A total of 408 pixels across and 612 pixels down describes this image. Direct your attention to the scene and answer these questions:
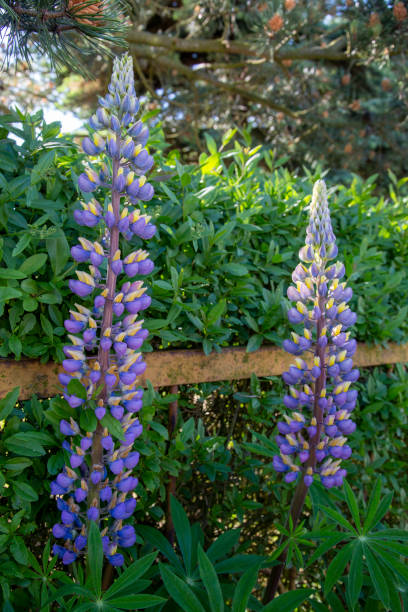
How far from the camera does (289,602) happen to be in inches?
52.7

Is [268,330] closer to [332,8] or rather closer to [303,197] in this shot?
[303,197]

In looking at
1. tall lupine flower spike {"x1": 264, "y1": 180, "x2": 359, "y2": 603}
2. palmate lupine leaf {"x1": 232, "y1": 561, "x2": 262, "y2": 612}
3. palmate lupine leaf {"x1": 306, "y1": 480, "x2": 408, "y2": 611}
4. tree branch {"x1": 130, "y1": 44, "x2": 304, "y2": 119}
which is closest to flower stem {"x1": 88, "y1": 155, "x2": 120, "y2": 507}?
palmate lupine leaf {"x1": 232, "y1": 561, "x2": 262, "y2": 612}

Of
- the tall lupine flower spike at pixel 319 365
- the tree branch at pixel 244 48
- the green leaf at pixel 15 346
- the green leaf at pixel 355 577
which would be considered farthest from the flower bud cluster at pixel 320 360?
the tree branch at pixel 244 48

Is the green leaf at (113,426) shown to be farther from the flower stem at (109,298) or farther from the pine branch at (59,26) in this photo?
the pine branch at (59,26)

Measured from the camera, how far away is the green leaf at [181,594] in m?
1.30

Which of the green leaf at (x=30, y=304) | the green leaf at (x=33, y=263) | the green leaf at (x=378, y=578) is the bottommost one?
the green leaf at (x=378, y=578)

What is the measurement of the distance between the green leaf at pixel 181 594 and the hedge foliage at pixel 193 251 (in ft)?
2.30

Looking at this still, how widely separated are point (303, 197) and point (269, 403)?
104 centimetres

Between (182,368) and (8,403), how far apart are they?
650 millimetres

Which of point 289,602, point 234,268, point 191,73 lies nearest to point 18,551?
point 289,602

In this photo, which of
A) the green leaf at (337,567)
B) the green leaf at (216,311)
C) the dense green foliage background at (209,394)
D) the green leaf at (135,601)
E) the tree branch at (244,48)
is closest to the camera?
the green leaf at (135,601)

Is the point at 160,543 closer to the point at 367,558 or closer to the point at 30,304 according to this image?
the point at 367,558

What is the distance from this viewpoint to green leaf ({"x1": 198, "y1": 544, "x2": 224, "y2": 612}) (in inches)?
52.1

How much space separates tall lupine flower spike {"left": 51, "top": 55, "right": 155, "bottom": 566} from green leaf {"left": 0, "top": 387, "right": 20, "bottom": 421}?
0.52ft
